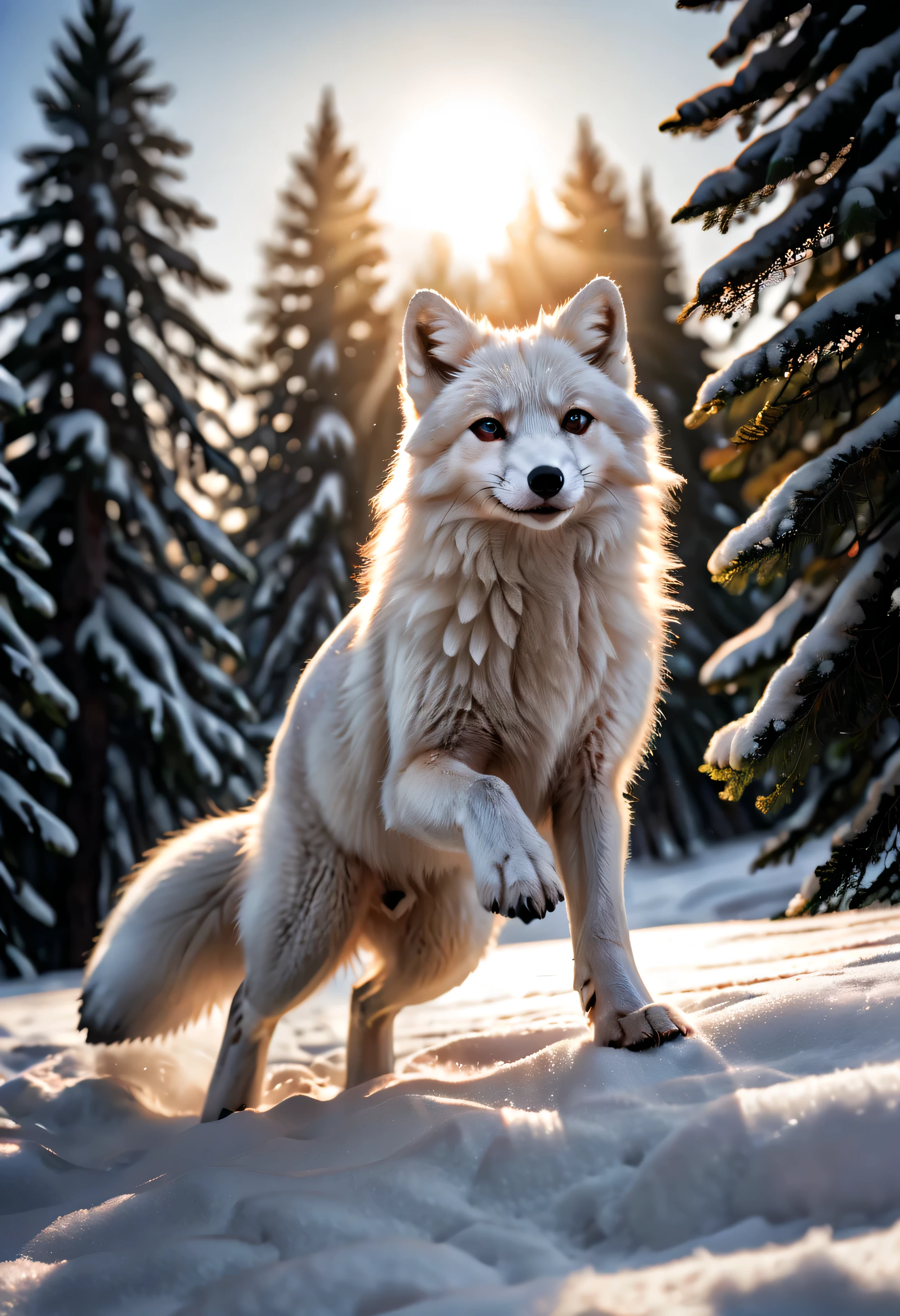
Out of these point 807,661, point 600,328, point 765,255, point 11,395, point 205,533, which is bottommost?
point 807,661

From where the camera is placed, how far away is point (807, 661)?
370cm

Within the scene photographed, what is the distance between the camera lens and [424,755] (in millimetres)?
3039

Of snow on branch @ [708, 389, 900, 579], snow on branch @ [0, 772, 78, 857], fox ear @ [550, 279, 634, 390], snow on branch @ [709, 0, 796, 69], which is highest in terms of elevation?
snow on branch @ [709, 0, 796, 69]

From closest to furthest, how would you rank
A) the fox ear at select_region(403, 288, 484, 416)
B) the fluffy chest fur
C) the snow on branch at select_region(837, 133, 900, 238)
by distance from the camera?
the fluffy chest fur, the fox ear at select_region(403, 288, 484, 416), the snow on branch at select_region(837, 133, 900, 238)

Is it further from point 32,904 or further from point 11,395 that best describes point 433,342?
point 32,904

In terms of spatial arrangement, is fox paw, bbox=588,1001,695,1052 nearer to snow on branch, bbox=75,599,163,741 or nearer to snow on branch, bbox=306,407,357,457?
snow on branch, bbox=75,599,163,741

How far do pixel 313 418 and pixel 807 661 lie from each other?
1138cm

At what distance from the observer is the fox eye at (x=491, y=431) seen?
10.2ft

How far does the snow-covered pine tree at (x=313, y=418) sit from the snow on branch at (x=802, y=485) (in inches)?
360

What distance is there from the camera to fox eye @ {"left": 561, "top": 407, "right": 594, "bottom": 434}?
10.3 ft


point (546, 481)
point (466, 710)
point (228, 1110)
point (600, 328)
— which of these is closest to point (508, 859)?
point (466, 710)

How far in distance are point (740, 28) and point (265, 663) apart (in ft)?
32.8

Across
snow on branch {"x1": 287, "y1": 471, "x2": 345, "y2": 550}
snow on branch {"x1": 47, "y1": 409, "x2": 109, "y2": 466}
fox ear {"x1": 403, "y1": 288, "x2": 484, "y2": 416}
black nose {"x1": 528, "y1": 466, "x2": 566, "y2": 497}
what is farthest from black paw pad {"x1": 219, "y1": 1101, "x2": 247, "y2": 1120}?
snow on branch {"x1": 287, "y1": 471, "x2": 345, "y2": 550}

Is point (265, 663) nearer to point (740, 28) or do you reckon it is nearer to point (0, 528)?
point (0, 528)
